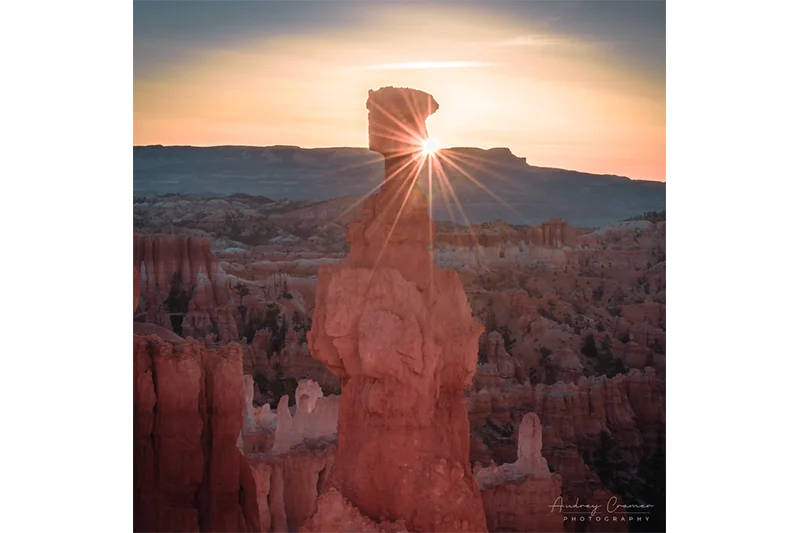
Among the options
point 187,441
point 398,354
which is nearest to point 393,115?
point 398,354

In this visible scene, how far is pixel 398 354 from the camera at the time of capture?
16.3 feet

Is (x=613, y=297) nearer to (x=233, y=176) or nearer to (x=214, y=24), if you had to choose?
(x=233, y=176)

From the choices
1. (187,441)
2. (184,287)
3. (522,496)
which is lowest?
(522,496)

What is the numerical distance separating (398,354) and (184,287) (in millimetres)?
10188

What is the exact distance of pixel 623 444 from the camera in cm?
1062

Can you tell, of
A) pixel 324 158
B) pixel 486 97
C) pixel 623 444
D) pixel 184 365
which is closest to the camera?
pixel 184 365

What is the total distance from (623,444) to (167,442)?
480 cm

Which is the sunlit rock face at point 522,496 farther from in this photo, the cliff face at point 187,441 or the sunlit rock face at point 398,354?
the sunlit rock face at point 398,354

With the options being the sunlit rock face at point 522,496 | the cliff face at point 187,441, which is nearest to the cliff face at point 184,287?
the cliff face at point 187,441

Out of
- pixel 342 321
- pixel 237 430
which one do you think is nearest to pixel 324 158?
pixel 237 430

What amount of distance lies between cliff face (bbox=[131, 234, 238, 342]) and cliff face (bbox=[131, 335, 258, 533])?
4971 mm

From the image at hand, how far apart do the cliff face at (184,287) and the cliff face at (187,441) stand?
4971 millimetres

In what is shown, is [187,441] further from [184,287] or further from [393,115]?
[184,287]

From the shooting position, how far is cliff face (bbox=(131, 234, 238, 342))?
44.2 ft
